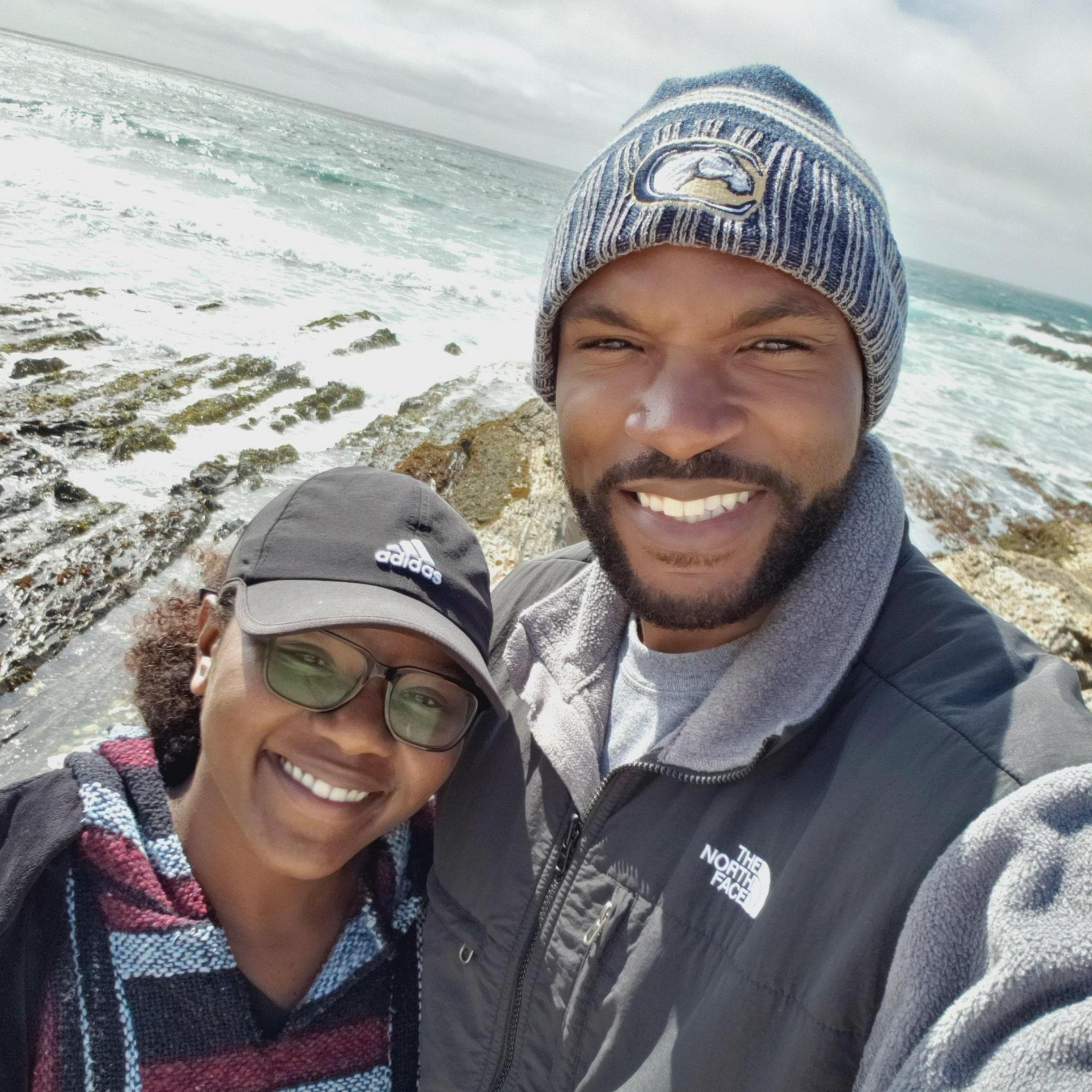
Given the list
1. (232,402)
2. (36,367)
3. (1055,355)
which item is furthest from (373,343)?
(1055,355)

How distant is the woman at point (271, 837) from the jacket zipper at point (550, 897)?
1.15ft

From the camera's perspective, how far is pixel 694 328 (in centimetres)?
182

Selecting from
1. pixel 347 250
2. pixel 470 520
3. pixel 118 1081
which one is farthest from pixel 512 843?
pixel 347 250

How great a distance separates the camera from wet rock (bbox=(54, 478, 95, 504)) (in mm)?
6887

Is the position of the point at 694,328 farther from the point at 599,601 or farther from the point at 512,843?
the point at 512,843

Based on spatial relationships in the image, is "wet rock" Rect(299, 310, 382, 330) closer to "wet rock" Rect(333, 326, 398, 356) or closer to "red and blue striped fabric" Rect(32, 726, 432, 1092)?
→ "wet rock" Rect(333, 326, 398, 356)

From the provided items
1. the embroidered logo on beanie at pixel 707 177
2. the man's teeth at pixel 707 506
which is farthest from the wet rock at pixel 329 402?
the man's teeth at pixel 707 506

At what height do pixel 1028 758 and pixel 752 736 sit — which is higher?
pixel 1028 758

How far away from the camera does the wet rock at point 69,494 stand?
689cm

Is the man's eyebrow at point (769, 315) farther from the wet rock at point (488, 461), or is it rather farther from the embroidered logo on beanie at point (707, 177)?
the wet rock at point (488, 461)

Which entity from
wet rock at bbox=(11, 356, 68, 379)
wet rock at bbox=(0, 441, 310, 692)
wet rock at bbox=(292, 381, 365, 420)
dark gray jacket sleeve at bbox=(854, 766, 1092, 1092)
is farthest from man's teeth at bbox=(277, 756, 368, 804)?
wet rock at bbox=(11, 356, 68, 379)

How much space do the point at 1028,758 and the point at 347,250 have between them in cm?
2361

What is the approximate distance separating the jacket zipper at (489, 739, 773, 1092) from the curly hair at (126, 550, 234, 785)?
0.96 m

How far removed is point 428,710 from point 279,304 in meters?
14.7
